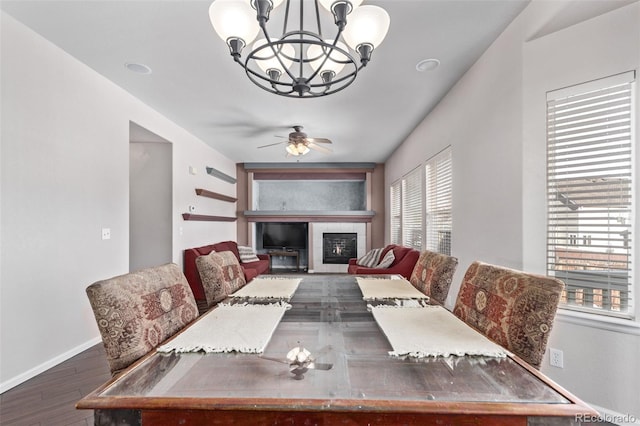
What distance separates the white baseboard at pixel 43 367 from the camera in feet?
6.49

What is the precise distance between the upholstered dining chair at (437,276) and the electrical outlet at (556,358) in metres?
0.86

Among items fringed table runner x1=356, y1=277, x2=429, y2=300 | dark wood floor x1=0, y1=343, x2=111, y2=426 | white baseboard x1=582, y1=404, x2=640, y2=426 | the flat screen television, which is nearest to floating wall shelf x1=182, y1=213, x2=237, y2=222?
the flat screen television

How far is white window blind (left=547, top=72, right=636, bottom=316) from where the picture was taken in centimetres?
165

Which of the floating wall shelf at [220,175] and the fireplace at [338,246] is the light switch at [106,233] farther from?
the fireplace at [338,246]

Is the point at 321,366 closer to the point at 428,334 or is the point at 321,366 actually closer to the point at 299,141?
the point at 428,334

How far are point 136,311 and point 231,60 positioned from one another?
86.7 inches

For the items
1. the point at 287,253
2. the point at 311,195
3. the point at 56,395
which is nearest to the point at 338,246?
the point at 287,253

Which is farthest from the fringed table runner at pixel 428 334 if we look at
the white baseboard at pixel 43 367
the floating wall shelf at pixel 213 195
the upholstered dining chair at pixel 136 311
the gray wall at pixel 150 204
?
the floating wall shelf at pixel 213 195

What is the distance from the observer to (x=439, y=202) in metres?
3.62

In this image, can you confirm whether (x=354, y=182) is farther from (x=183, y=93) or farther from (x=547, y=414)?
(x=547, y=414)

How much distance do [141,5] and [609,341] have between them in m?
3.48

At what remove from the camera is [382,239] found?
6.80 metres

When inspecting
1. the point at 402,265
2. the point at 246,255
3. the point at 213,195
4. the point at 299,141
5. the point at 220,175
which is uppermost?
the point at 299,141

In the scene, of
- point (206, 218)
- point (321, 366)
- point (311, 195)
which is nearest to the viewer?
point (321, 366)
